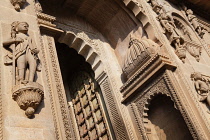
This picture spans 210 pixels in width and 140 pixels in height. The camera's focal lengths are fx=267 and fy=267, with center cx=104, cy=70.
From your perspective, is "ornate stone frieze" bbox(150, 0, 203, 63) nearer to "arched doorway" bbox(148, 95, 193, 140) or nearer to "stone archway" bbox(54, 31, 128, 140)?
"arched doorway" bbox(148, 95, 193, 140)

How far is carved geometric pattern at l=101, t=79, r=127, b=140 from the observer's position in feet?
20.4

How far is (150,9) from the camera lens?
7.48 metres

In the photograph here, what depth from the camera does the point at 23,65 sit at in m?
3.58

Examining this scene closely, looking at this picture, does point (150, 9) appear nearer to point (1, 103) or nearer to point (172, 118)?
point (172, 118)

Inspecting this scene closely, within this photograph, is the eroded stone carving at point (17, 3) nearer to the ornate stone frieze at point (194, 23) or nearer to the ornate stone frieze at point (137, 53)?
the ornate stone frieze at point (137, 53)

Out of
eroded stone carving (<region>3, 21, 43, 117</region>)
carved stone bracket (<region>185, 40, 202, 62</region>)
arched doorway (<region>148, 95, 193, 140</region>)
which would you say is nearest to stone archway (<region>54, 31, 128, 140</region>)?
arched doorway (<region>148, 95, 193, 140</region>)

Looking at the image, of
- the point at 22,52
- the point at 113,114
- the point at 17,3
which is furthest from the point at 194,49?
the point at 22,52

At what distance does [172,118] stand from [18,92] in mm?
3639

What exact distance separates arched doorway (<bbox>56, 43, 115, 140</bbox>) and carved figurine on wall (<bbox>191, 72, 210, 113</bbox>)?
235 cm

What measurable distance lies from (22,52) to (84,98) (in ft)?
15.0

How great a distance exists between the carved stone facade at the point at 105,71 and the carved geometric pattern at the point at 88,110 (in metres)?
0.03

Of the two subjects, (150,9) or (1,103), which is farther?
(150,9)

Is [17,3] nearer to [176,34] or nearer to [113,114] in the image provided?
[113,114]

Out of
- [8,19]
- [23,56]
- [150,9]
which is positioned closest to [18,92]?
[23,56]
